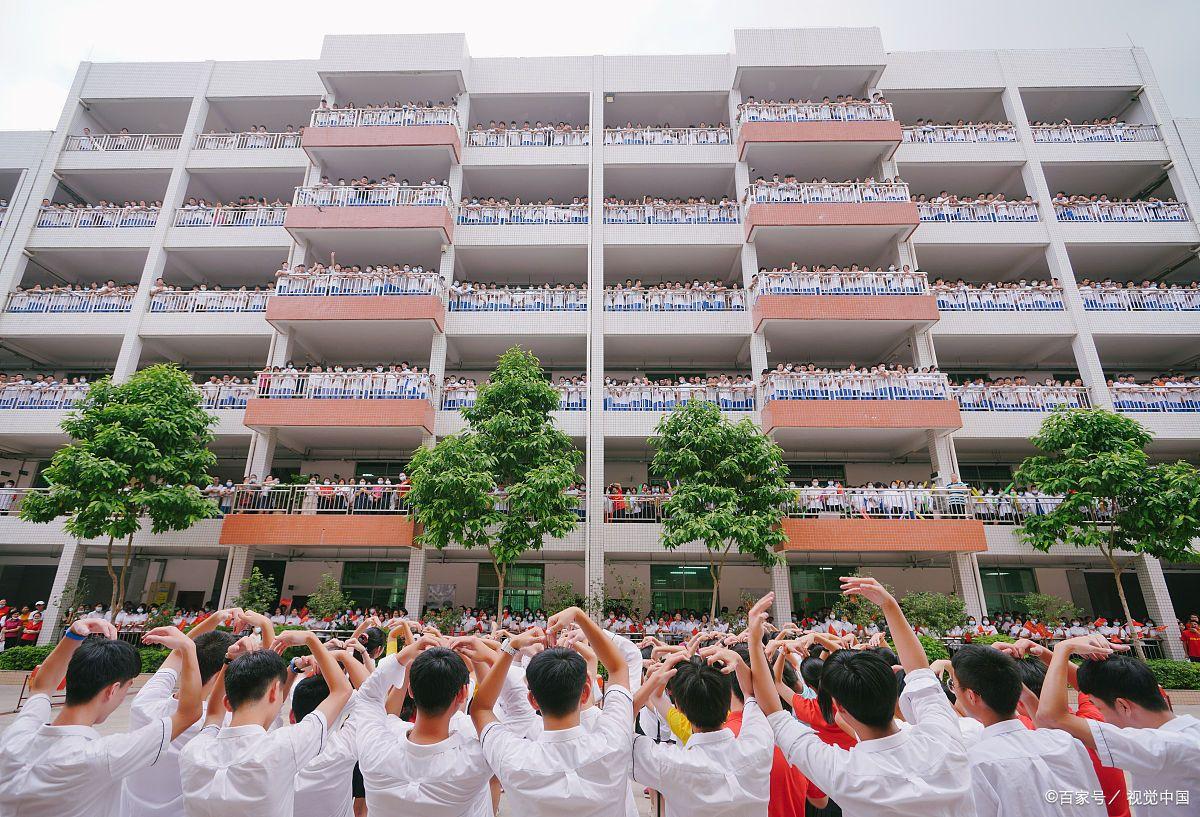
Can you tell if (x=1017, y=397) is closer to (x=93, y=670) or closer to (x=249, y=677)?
(x=249, y=677)

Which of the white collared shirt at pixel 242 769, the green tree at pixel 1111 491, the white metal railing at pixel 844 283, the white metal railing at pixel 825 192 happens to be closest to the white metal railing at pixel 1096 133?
the white metal railing at pixel 825 192

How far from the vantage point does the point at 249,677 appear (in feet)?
8.38

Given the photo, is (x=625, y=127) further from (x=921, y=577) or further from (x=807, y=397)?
(x=921, y=577)

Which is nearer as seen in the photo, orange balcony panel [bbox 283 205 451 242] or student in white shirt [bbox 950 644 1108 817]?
student in white shirt [bbox 950 644 1108 817]

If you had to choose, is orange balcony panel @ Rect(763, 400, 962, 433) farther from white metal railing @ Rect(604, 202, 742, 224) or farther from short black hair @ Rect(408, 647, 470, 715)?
short black hair @ Rect(408, 647, 470, 715)

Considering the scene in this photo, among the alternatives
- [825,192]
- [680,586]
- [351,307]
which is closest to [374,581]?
[351,307]

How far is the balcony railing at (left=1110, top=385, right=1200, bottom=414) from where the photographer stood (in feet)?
52.3

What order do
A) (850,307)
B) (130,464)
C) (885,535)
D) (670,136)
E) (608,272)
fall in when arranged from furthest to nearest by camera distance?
(608,272) → (670,136) → (850,307) → (885,535) → (130,464)

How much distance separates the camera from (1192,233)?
58.0 feet

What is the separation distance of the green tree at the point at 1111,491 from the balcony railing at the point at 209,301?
21719 mm

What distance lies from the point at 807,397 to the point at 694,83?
11.7 m

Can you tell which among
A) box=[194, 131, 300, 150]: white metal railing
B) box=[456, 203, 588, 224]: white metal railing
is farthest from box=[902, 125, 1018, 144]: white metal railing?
box=[194, 131, 300, 150]: white metal railing

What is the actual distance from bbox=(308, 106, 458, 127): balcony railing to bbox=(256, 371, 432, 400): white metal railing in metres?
8.55

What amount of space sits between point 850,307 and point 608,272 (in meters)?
7.88
